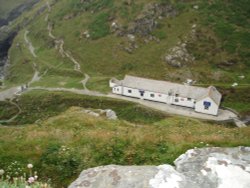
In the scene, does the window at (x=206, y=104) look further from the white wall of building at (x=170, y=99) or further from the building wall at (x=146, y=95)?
the building wall at (x=146, y=95)

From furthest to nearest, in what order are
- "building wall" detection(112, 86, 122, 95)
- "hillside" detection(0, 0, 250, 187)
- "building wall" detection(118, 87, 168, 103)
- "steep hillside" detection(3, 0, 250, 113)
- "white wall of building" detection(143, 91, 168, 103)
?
1. "steep hillside" detection(3, 0, 250, 113)
2. "hillside" detection(0, 0, 250, 187)
3. "building wall" detection(112, 86, 122, 95)
4. "building wall" detection(118, 87, 168, 103)
5. "white wall of building" detection(143, 91, 168, 103)

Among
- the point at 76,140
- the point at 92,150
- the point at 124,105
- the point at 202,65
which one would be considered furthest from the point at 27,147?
the point at 202,65

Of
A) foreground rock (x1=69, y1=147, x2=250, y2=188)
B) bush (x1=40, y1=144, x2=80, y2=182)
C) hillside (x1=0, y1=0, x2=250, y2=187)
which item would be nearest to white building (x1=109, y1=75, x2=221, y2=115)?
hillside (x1=0, y1=0, x2=250, y2=187)

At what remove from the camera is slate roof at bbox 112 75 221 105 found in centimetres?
9376

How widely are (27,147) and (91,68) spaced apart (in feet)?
371

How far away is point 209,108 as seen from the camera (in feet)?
302

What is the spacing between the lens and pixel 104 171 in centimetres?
1045

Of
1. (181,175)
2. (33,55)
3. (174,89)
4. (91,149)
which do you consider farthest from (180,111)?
(33,55)

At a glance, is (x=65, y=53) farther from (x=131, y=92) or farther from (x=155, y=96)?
(x=155, y=96)

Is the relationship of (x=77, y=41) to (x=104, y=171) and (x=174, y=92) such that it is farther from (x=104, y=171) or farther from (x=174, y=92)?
(x=104, y=171)

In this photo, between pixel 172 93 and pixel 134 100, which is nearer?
pixel 172 93

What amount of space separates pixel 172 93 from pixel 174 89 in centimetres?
181

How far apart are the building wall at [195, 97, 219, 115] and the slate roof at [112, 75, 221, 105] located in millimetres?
983

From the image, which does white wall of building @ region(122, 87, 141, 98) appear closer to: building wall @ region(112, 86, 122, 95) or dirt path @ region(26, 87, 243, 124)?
building wall @ region(112, 86, 122, 95)
